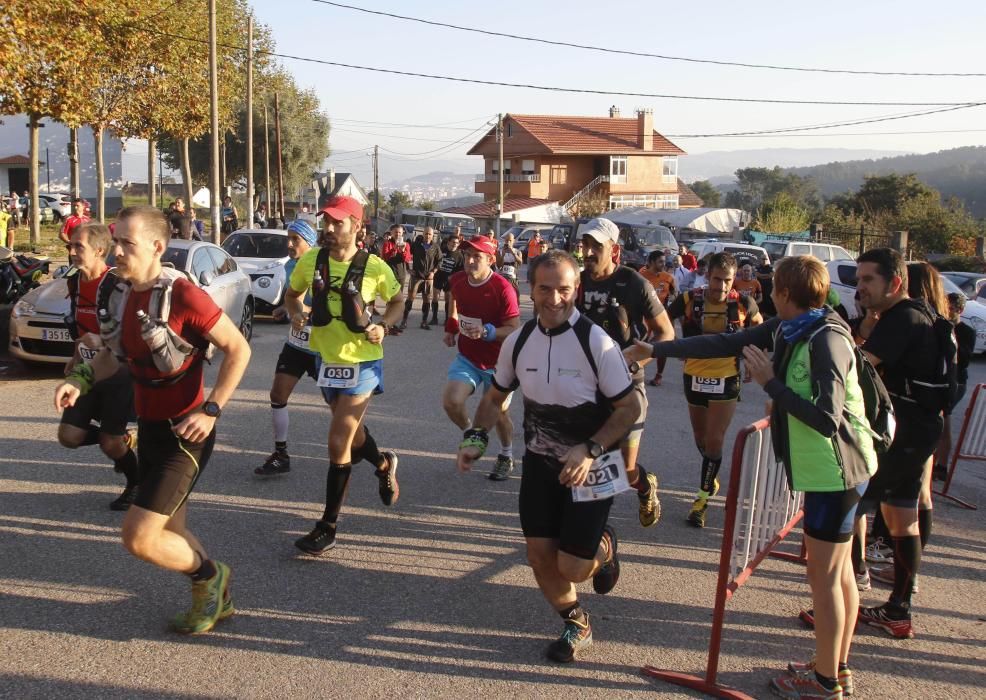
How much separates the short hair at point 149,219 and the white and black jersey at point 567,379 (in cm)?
170

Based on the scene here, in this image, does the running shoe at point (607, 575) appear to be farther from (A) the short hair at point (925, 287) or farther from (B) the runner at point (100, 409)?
(B) the runner at point (100, 409)

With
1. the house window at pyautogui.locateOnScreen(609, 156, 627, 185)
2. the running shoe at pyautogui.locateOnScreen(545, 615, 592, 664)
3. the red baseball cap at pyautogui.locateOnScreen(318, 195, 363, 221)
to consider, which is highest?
the house window at pyautogui.locateOnScreen(609, 156, 627, 185)

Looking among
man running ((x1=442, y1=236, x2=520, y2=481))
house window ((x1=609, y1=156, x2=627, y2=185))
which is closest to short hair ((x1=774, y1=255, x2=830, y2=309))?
man running ((x1=442, y1=236, x2=520, y2=481))

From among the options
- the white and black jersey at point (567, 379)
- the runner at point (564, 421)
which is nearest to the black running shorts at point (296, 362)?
the runner at point (564, 421)

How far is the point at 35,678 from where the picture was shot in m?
3.80

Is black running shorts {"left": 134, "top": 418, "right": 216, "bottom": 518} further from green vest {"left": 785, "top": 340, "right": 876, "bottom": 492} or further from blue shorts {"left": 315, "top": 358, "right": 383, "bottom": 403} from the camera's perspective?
green vest {"left": 785, "top": 340, "right": 876, "bottom": 492}

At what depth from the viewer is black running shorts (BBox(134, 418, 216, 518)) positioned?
13.0ft

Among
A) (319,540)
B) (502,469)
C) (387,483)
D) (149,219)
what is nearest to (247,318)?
(502,469)

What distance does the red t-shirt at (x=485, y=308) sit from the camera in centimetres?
661

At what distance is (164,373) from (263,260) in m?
12.9

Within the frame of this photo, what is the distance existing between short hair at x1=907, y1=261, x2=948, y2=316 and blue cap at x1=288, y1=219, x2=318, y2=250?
4.59 metres

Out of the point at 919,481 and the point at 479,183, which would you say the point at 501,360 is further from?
the point at 479,183

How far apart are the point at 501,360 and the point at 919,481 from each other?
229cm

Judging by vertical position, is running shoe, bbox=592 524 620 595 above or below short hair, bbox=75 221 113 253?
below
